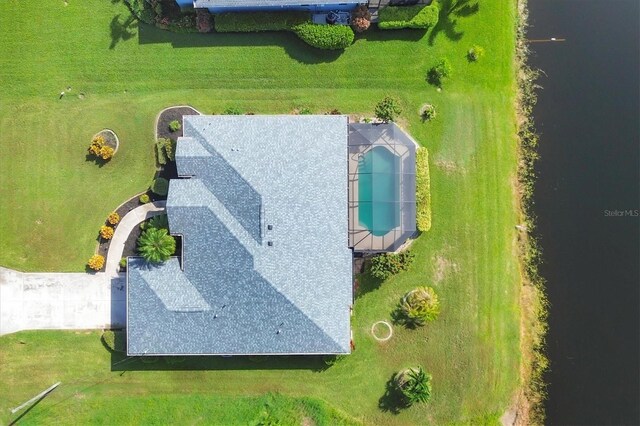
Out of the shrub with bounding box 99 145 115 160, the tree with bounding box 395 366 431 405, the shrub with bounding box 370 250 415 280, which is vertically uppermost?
the shrub with bounding box 99 145 115 160

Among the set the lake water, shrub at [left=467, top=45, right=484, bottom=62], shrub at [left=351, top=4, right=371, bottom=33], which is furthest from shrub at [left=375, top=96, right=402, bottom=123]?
the lake water

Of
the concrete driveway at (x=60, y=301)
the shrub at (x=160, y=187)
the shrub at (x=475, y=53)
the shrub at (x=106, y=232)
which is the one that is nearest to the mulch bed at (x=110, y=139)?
the shrub at (x=160, y=187)

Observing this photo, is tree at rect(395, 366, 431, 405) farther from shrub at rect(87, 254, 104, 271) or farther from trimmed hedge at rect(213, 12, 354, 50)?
trimmed hedge at rect(213, 12, 354, 50)

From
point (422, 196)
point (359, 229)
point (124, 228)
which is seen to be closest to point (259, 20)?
point (359, 229)

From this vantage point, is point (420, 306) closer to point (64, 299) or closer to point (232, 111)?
point (232, 111)

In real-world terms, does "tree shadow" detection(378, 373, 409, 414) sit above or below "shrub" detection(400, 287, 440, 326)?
below

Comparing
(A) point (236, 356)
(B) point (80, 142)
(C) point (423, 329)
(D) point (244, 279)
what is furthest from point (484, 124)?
(B) point (80, 142)

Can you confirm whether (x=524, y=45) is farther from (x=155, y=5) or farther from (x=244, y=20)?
(x=155, y=5)
